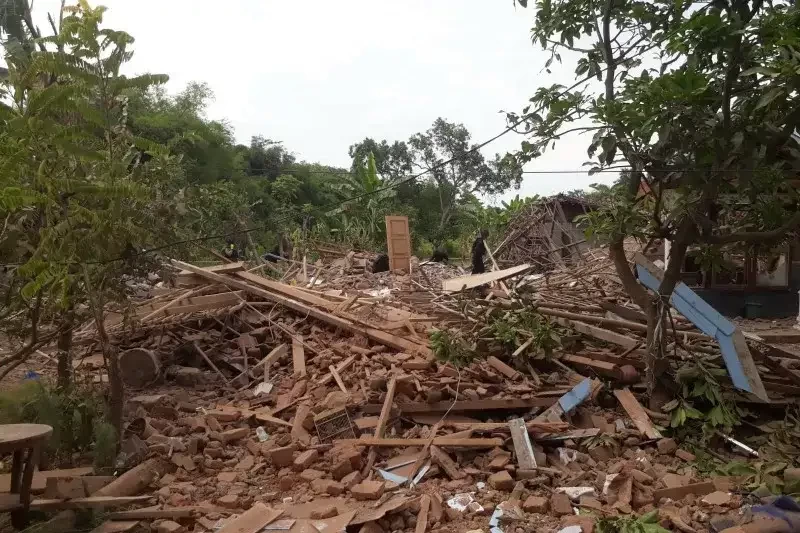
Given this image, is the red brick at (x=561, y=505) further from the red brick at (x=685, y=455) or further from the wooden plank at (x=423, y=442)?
the red brick at (x=685, y=455)

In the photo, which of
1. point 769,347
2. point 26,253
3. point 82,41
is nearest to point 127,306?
point 26,253

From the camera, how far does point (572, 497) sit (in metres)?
4.73

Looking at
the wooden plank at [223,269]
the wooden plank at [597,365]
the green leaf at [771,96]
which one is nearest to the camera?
the green leaf at [771,96]

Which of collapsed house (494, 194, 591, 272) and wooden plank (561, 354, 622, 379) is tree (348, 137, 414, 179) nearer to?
collapsed house (494, 194, 591, 272)

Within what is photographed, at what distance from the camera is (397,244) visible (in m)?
13.9

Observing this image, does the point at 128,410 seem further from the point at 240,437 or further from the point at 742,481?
the point at 742,481

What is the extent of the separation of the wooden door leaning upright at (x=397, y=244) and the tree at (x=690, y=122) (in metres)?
8.04

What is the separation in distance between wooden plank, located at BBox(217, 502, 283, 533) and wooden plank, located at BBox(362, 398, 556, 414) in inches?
75.2

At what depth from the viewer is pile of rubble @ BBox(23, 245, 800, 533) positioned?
4.54 meters

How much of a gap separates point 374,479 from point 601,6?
483cm

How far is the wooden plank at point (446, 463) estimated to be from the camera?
16.9 ft

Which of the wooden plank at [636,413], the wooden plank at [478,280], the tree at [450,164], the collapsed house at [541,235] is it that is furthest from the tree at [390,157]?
the wooden plank at [636,413]

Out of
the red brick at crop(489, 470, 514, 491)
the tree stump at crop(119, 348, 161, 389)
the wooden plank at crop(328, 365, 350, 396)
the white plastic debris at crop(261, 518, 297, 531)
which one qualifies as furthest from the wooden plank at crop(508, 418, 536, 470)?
the tree stump at crop(119, 348, 161, 389)

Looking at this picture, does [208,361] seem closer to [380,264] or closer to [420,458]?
[420,458]
